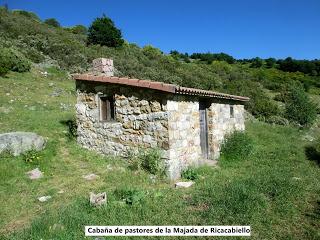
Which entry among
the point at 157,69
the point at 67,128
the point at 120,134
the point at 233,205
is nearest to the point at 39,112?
the point at 67,128

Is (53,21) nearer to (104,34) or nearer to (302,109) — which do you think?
(104,34)

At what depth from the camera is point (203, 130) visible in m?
11.9

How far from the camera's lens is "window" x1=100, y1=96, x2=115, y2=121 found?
10672 millimetres

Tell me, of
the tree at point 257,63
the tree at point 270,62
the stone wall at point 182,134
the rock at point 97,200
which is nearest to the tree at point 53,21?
the tree at point 257,63

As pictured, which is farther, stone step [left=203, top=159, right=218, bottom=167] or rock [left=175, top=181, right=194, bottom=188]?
stone step [left=203, top=159, right=218, bottom=167]

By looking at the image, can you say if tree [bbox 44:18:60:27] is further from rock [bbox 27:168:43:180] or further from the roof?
rock [bbox 27:168:43:180]

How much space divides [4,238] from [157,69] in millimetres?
25859

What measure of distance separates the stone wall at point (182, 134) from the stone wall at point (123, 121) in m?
0.25

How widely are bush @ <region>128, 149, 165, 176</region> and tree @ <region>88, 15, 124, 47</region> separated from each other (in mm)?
29468

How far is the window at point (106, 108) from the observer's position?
420 inches

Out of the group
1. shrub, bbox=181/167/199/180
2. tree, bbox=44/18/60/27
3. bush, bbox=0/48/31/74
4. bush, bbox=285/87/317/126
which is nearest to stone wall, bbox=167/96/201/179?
shrub, bbox=181/167/199/180

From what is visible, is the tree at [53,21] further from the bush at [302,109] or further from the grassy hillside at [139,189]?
the bush at [302,109]

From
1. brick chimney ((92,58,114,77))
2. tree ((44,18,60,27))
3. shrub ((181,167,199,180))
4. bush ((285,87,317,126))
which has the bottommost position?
shrub ((181,167,199,180))

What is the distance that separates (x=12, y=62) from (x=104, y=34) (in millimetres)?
17457
